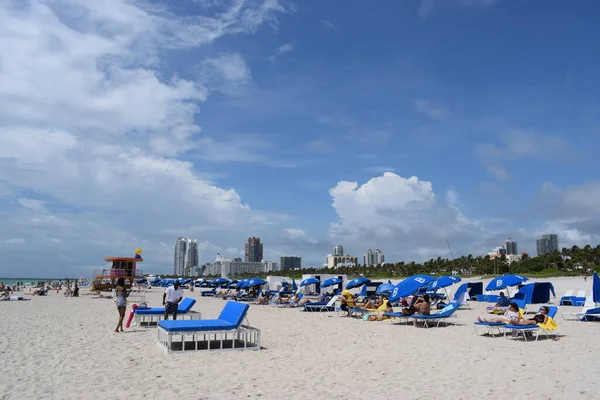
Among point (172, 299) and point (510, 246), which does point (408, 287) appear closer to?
point (172, 299)

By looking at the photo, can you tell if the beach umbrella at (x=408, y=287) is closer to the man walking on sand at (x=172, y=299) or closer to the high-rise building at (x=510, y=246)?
the man walking on sand at (x=172, y=299)

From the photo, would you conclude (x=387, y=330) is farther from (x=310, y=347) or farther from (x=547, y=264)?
(x=547, y=264)

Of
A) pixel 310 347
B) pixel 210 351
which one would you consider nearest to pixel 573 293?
pixel 310 347

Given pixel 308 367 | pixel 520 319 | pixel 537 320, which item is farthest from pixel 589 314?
pixel 308 367

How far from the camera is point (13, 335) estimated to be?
12.4 metres

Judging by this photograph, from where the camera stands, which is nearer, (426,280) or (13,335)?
(13,335)

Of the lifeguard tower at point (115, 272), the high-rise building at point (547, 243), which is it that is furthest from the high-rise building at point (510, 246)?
the lifeguard tower at point (115, 272)

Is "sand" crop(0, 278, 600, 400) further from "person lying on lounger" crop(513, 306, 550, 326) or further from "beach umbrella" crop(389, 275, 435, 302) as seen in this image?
"beach umbrella" crop(389, 275, 435, 302)

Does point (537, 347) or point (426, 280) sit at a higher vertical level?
point (426, 280)

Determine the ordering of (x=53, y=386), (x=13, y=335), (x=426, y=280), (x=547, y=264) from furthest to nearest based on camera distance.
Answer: (x=547, y=264), (x=426, y=280), (x=13, y=335), (x=53, y=386)

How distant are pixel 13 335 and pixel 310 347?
784cm

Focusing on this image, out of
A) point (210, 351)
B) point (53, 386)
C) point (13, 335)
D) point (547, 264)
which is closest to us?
point (53, 386)

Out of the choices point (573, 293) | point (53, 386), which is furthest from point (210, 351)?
point (573, 293)

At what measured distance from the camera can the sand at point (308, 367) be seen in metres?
6.68
